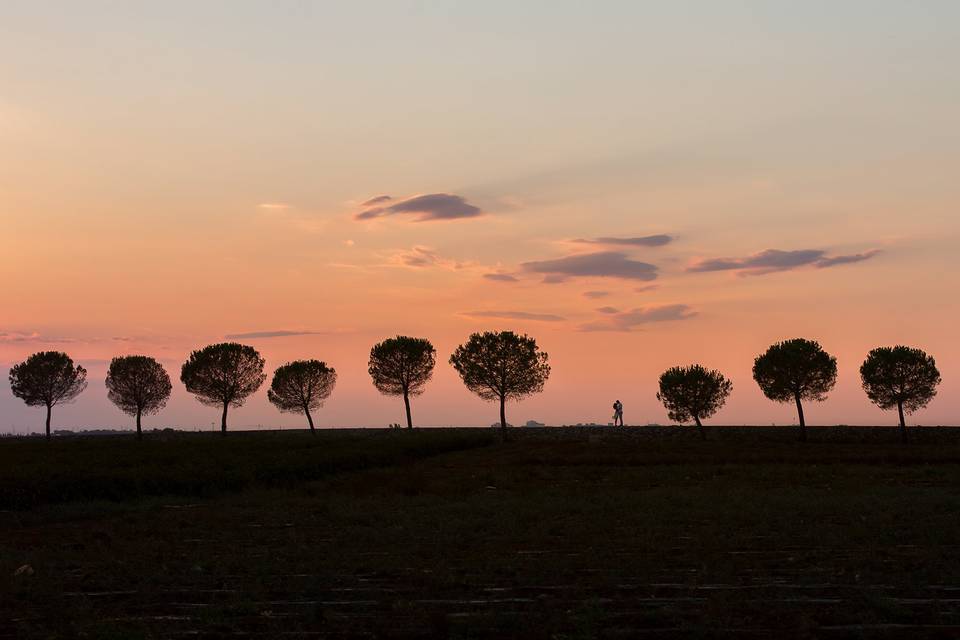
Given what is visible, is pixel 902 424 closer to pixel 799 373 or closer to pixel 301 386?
pixel 799 373

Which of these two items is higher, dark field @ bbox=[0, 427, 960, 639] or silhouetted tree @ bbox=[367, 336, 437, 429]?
silhouetted tree @ bbox=[367, 336, 437, 429]

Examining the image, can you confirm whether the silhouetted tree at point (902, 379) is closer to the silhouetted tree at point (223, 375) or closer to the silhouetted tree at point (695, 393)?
the silhouetted tree at point (695, 393)

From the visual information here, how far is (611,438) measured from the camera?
3652 inches

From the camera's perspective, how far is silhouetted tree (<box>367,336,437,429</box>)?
108 meters

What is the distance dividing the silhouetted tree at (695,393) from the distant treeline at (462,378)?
0.39ft

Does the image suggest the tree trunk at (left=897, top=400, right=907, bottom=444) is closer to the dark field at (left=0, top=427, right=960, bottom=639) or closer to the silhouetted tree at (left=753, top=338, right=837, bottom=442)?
the silhouetted tree at (left=753, top=338, right=837, bottom=442)

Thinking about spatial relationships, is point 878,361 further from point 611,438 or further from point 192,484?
point 192,484

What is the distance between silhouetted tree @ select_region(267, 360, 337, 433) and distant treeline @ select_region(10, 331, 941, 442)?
140 millimetres

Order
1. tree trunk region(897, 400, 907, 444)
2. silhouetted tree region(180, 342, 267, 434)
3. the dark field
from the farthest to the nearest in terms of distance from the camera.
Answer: silhouetted tree region(180, 342, 267, 434) < tree trunk region(897, 400, 907, 444) < the dark field

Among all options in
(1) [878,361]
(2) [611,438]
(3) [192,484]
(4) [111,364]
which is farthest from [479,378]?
(3) [192,484]

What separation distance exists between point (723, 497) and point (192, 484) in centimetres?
2411

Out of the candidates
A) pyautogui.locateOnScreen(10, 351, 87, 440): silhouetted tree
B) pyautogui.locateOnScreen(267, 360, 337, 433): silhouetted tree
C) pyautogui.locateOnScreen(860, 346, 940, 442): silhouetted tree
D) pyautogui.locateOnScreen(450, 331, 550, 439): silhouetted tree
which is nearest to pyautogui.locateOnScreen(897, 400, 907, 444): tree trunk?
pyautogui.locateOnScreen(860, 346, 940, 442): silhouetted tree

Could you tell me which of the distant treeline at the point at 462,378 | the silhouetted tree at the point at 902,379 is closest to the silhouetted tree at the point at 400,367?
the distant treeline at the point at 462,378

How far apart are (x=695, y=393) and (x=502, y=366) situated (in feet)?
76.3
